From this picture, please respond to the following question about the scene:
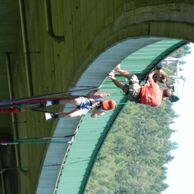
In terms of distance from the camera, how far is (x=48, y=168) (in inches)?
477

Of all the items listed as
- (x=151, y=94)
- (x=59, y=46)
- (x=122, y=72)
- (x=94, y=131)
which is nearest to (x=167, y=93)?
(x=151, y=94)

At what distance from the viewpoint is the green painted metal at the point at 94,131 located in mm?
9023

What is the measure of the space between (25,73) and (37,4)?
2.87 metres

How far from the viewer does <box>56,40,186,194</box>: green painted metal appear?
902cm

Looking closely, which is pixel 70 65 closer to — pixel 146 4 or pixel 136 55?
pixel 136 55

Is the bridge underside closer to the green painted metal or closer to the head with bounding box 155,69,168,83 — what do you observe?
the green painted metal

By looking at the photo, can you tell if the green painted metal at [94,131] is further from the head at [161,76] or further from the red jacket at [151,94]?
the red jacket at [151,94]

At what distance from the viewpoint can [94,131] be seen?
1137cm

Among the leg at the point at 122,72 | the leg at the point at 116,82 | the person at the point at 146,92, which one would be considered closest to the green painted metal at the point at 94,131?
the leg at the point at 122,72

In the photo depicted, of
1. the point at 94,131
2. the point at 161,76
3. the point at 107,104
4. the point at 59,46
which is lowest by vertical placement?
the point at 107,104

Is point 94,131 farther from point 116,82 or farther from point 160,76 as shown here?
point 160,76

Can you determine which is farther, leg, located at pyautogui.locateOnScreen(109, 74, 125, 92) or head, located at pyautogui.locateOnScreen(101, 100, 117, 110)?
leg, located at pyautogui.locateOnScreen(109, 74, 125, 92)

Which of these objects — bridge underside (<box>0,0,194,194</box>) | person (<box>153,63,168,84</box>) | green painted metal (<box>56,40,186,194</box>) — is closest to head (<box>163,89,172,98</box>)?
person (<box>153,63,168,84</box>)

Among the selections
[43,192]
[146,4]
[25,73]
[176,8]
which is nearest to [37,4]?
[25,73]
